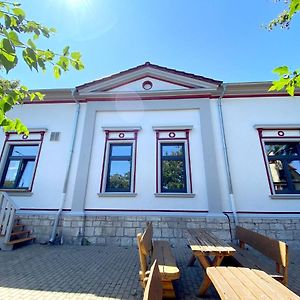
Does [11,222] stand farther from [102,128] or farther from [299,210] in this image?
[299,210]

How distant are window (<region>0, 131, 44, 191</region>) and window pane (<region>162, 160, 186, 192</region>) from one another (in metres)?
4.90

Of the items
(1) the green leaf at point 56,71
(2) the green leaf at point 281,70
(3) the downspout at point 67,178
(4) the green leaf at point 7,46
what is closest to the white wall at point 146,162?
(3) the downspout at point 67,178

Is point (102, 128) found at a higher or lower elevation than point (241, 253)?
higher

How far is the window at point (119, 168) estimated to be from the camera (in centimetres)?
712

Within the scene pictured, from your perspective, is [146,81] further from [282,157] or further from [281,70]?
[281,70]

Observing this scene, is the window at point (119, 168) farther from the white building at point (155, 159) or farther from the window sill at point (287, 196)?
the window sill at point (287, 196)

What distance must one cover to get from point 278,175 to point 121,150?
577cm

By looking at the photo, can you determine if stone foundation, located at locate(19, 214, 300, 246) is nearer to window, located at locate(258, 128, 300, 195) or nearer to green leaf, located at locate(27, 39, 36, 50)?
window, located at locate(258, 128, 300, 195)

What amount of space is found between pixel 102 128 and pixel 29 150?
10.2 feet

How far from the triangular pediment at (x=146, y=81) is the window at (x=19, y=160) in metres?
2.90

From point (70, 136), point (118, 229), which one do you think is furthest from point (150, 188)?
point (70, 136)

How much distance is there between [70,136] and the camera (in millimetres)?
7664

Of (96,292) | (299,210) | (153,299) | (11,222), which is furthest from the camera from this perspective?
(299,210)

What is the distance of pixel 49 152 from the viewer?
297 inches
